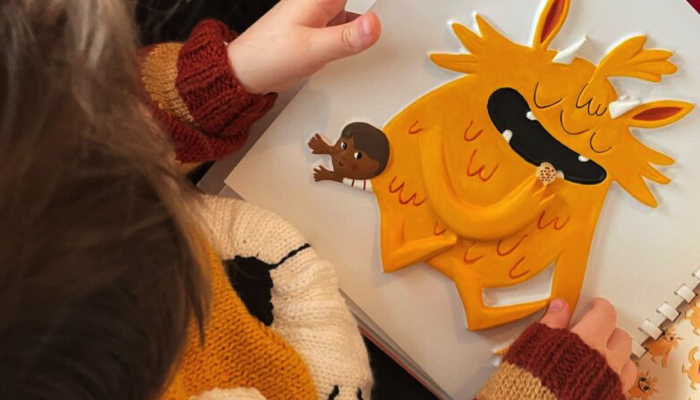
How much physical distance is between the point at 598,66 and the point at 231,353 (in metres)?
0.31

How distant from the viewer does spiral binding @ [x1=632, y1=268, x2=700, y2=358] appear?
0.48 m

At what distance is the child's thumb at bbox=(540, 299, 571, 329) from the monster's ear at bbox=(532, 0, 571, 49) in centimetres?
18

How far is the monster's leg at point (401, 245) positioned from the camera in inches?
18.6

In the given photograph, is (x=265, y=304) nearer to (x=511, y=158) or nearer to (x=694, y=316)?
(x=511, y=158)

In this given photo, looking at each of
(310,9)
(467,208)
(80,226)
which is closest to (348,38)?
(310,9)

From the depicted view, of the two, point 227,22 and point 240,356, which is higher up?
point 227,22

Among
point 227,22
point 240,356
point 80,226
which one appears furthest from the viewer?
point 227,22

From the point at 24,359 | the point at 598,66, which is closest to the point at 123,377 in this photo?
the point at 24,359

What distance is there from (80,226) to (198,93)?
8.4 inches

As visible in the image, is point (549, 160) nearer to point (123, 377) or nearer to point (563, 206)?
point (563, 206)

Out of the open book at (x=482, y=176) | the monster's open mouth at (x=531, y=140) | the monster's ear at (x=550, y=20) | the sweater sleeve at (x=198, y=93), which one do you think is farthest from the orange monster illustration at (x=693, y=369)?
the sweater sleeve at (x=198, y=93)

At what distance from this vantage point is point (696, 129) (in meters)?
0.47

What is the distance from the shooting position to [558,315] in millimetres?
477

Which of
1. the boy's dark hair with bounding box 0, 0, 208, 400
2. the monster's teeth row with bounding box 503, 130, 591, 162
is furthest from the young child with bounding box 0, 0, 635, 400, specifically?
the monster's teeth row with bounding box 503, 130, 591, 162
